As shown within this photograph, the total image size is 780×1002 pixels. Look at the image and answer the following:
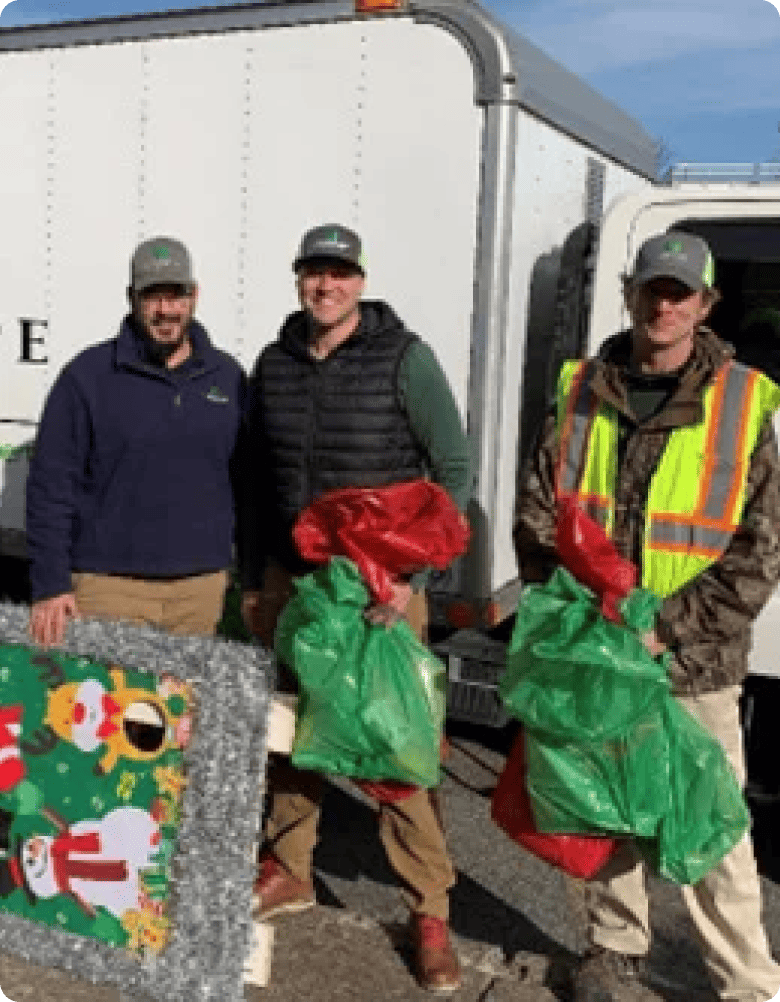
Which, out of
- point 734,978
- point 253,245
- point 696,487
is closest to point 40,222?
point 253,245

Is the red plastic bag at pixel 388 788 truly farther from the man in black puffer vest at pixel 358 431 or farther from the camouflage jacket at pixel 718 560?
the camouflage jacket at pixel 718 560

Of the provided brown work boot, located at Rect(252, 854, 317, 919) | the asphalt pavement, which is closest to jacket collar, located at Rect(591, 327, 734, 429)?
the asphalt pavement

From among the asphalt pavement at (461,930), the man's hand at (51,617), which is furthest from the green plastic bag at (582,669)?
the man's hand at (51,617)

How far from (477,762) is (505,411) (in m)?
1.59

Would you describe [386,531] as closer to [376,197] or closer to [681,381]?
[681,381]

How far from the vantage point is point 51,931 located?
2.83 metres

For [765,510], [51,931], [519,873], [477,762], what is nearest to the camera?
[765,510]

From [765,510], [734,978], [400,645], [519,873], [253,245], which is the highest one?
[253,245]

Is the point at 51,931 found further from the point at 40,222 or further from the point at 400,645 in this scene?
the point at 40,222

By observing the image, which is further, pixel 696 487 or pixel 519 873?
pixel 519 873

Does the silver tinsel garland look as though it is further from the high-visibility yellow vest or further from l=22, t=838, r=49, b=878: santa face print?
the high-visibility yellow vest

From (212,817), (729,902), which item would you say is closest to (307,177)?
(212,817)

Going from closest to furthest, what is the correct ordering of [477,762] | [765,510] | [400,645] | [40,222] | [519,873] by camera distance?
[765,510] → [400,645] → [519,873] → [40,222] → [477,762]

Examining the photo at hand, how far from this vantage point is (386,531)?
8.52 feet
